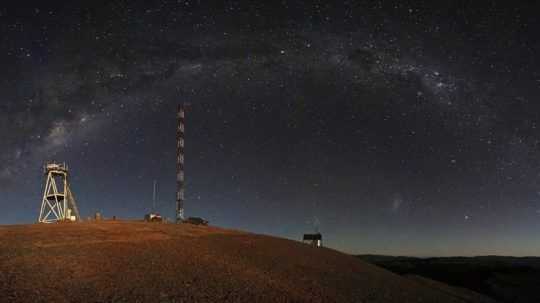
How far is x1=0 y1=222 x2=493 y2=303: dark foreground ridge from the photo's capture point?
18.6 m

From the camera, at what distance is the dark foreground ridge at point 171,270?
18.6 meters

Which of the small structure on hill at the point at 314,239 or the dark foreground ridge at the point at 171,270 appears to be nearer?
the dark foreground ridge at the point at 171,270

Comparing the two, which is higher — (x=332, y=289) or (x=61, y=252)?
(x=61, y=252)

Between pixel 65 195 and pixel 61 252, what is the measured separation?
96.0 feet

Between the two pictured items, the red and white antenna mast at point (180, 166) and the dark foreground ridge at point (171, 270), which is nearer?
the dark foreground ridge at point (171, 270)

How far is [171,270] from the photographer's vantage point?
867 inches

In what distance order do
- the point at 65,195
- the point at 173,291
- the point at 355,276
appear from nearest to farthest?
1. the point at 173,291
2. the point at 355,276
3. the point at 65,195

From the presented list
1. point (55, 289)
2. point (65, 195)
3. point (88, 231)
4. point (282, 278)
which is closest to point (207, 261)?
point (282, 278)

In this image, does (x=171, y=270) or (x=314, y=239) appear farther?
(x=314, y=239)

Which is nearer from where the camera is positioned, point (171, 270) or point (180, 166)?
point (171, 270)

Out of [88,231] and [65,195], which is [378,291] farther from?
[65,195]

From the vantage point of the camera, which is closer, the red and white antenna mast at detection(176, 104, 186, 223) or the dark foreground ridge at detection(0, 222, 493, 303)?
the dark foreground ridge at detection(0, 222, 493, 303)

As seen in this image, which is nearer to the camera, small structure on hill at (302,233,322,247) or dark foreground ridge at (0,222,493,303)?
dark foreground ridge at (0,222,493,303)

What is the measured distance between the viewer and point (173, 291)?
62.6ft
